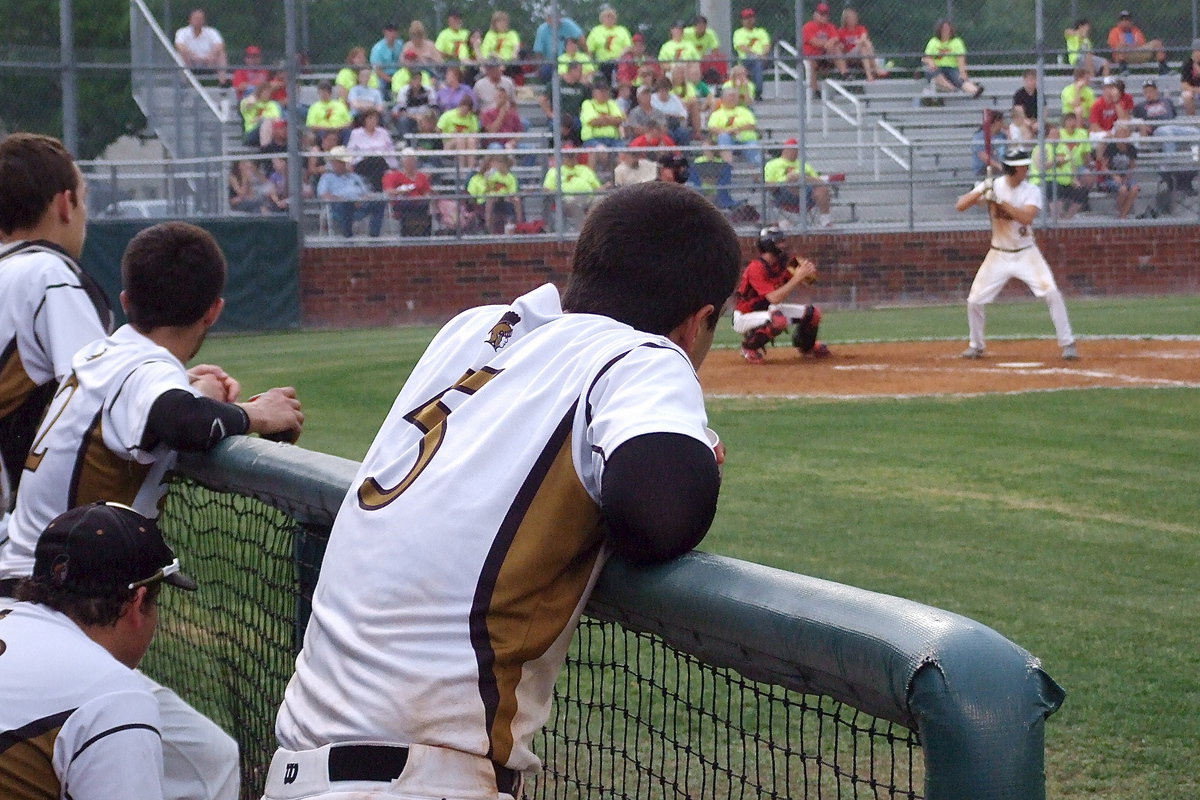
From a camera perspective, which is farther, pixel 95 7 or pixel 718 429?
pixel 95 7

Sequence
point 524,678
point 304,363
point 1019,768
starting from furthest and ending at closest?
point 304,363 → point 524,678 → point 1019,768

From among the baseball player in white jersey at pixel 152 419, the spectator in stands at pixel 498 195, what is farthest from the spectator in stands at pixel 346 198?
the baseball player in white jersey at pixel 152 419

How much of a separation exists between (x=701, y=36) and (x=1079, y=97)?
6.58m

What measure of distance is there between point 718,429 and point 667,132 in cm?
1393

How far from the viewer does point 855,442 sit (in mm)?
10180

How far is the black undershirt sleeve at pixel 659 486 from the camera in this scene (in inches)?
74.6

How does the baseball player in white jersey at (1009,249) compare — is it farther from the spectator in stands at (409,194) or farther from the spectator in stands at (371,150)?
the spectator in stands at (371,150)

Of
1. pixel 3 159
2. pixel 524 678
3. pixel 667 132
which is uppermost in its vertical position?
pixel 667 132

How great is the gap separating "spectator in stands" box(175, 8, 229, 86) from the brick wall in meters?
4.01

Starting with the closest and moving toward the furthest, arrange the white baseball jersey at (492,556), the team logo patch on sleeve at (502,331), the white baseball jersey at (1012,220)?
1. the white baseball jersey at (492,556)
2. the team logo patch on sleeve at (502,331)
3. the white baseball jersey at (1012,220)

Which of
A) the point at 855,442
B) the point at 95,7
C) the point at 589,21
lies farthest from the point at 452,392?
the point at 95,7

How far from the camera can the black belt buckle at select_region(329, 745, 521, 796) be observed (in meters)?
2.06

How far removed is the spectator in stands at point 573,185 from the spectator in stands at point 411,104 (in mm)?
2352

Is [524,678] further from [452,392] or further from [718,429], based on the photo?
[718,429]
